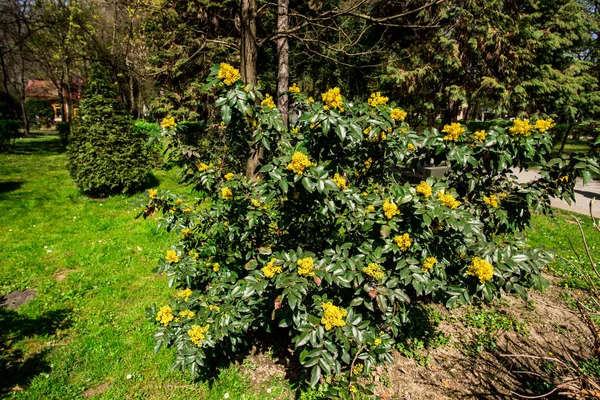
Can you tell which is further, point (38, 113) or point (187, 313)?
point (38, 113)

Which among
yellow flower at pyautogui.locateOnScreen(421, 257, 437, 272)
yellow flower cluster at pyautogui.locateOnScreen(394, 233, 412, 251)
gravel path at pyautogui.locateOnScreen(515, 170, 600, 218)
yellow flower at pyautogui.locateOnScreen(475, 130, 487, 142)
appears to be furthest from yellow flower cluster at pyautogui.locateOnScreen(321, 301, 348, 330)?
gravel path at pyautogui.locateOnScreen(515, 170, 600, 218)

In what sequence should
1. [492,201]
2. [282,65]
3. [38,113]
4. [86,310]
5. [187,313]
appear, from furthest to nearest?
[38,113]
[282,65]
[86,310]
[492,201]
[187,313]

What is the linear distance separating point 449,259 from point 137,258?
4.28 metres

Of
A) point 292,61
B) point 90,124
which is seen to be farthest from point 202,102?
point 90,124

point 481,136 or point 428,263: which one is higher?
point 481,136

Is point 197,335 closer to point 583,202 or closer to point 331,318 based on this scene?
point 331,318

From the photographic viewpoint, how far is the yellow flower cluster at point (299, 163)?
66.7 inches

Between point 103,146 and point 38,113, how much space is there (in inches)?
1192

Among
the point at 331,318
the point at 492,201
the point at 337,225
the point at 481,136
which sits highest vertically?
the point at 481,136

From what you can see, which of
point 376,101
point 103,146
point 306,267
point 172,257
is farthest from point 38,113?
point 306,267

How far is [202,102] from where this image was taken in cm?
1357

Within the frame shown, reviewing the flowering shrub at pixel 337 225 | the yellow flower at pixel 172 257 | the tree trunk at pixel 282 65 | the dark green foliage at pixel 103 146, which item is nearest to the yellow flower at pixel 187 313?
the flowering shrub at pixel 337 225

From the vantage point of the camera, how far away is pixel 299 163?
5.57 feet

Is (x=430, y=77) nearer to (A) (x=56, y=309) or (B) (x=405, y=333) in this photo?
(B) (x=405, y=333)
